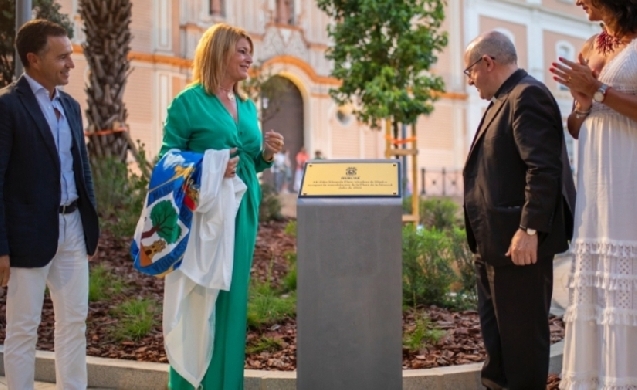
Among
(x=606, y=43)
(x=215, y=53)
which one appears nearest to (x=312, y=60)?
(x=215, y=53)

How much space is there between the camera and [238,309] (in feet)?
13.3

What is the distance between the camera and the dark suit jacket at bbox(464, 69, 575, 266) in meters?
3.55

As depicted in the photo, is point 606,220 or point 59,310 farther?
point 59,310

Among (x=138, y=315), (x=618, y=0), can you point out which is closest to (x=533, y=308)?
(x=618, y=0)

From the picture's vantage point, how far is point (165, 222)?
3891 mm

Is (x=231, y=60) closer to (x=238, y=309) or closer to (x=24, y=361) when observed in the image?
(x=238, y=309)

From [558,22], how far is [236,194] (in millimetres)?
35961

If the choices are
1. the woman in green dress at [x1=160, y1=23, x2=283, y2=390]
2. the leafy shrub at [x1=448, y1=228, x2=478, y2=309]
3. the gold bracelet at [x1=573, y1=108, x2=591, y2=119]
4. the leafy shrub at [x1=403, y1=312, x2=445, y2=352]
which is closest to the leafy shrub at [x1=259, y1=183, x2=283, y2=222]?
the leafy shrub at [x1=448, y1=228, x2=478, y2=309]

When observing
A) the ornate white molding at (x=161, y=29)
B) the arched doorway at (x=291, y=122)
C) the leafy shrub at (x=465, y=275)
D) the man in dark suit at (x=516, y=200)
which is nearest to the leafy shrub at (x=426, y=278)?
the leafy shrub at (x=465, y=275)

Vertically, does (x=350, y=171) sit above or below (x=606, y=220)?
above

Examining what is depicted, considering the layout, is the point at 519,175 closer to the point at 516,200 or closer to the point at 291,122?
the point at 516,200

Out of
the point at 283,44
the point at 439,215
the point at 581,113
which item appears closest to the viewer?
the point at 581,113

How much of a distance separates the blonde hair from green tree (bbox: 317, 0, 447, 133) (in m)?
11.0

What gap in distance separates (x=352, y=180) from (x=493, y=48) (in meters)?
1.05
